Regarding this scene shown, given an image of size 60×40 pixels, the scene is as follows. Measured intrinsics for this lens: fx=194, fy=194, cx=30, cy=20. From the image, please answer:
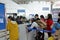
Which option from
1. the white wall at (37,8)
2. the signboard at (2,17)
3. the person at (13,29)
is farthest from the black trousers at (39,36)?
the white wall at (37,8)

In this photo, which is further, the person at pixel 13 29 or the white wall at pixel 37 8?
the white wall at pixel 37 8

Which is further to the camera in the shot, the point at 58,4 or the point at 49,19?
the point at 58,4

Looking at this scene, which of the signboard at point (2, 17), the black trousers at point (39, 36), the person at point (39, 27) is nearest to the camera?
the signboard at point (2, 17)

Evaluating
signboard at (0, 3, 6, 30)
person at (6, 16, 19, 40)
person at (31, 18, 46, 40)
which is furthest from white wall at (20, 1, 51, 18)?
person at (6, 16, 19, 40)

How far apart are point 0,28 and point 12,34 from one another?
0.67 meters

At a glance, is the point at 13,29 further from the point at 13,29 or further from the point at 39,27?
the point at 39,27

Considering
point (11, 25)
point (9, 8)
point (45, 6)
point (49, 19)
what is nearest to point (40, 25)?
point (49, 19)

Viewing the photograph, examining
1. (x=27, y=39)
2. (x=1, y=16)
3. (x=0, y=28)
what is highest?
(x=1, y=16)

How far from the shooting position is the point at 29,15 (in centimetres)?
2167

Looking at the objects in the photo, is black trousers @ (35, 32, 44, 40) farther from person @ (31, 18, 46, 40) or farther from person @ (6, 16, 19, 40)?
person @ (6, 16, 19, 40)

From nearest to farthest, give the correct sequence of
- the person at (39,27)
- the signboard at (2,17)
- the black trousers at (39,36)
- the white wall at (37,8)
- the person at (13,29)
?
the person at (13,29), the signboard at (2,17), the person at (39,27), the black trousers at (39,36), the white wall at (37,8)

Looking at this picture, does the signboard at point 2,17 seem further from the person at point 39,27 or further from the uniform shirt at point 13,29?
the person at point 39,27

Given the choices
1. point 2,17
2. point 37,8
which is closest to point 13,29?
Result: point 2,17

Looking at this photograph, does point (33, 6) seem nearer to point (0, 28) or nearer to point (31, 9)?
point (31, 9)
